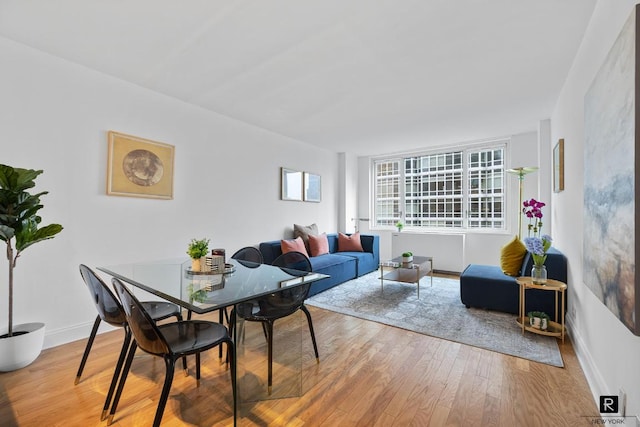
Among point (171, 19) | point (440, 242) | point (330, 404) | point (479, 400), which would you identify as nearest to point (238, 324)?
point (330, 404)

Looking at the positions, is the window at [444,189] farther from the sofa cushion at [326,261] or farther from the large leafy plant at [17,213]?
the large leafy plant at [17,213]

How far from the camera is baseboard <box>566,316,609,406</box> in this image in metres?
1.75

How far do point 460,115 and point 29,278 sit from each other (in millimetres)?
5060

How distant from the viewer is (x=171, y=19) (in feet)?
6.69

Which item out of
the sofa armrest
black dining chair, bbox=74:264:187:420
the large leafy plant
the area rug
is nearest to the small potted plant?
the area rug

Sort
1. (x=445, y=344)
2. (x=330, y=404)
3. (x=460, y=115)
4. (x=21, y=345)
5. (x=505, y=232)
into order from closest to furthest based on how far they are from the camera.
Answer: (x=330, y=404) < (x=21, y=345) < (x=445, y=344) < (x=460, y=115) < (x=505, y=232)

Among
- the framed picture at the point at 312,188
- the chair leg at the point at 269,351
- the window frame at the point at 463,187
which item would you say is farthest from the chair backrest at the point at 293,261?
the window frame at the point at 463,187

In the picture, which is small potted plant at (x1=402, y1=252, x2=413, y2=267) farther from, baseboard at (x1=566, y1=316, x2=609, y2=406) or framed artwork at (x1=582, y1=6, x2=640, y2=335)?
framed artwork at (x1=582, y1=6, x2=640, y2=335)

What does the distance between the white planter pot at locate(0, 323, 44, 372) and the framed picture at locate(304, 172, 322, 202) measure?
12.9ft

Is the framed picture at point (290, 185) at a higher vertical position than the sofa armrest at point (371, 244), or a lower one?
higher

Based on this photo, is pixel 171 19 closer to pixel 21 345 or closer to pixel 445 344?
pixel 21 345

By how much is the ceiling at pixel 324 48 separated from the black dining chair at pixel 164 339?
6.15 feet

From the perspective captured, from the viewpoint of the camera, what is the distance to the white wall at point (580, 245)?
141 centimetres

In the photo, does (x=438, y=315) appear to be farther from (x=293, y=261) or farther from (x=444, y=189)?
(x=444, y=189)
